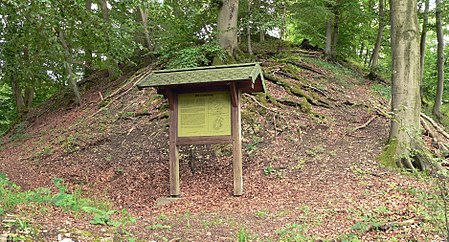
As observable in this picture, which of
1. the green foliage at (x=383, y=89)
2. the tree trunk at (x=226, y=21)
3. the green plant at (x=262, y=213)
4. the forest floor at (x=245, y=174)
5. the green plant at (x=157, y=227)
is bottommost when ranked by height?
the green plant at (x=262, y=213)

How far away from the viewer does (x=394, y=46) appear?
27.0 feet

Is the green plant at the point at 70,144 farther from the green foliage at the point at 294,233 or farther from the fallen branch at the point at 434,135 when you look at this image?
the fallen branch at the point at 434,135

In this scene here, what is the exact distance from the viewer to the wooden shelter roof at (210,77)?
7039mm

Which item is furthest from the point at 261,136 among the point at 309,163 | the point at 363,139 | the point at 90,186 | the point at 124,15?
the point at 124,15

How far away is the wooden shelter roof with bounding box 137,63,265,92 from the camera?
7039mm

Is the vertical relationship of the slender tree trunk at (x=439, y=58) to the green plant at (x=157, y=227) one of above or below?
above

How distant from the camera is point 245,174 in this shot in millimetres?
8297

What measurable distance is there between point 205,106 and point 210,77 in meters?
0.77

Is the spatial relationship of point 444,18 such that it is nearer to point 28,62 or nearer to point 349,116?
point 349,116

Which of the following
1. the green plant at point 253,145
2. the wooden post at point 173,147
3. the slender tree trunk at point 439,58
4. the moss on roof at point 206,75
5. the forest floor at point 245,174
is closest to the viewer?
the forest floor at point 245,174

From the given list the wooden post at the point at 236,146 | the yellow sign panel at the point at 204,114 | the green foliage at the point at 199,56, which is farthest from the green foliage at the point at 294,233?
the green foliage at the point at 199,56

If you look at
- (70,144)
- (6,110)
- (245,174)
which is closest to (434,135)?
(245,174)

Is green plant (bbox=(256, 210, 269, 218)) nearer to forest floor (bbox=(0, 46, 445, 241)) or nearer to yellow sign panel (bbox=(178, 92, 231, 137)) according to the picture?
forest floor (bbox=(0, 46, 445, 241))

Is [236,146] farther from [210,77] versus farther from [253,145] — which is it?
[253,145]
